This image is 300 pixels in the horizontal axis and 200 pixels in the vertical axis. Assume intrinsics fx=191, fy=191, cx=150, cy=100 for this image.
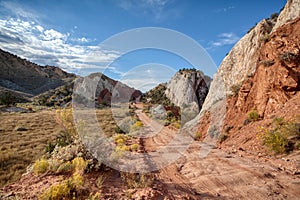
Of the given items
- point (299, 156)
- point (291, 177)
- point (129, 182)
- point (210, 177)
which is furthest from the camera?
point (299, 156)

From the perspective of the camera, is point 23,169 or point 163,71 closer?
point 23,169

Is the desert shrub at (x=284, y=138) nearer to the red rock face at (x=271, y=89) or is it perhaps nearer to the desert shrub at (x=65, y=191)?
the red rock face at (x=271, y=89)

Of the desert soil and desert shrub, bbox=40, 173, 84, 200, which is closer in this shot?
desert shrub, bbox=40, 173, 84, 200

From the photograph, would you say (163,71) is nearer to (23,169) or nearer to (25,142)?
(23,169)

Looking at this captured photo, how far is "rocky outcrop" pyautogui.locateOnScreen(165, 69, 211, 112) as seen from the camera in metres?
33.4

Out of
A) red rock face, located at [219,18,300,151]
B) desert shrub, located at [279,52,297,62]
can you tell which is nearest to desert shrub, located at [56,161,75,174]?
red rock face, located at [219,18,300,151]

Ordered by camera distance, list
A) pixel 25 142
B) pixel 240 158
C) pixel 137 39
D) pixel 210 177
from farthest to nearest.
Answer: pixel 25 142 < pixel 137 39 < pixel 240 158 < pixel 210 177

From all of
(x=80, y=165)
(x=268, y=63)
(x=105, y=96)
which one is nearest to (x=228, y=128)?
(x=268, y=63)

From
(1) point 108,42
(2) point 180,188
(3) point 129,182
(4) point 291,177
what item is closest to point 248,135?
(4) point 291,177

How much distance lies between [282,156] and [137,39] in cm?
838

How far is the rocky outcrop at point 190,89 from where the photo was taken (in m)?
33.4

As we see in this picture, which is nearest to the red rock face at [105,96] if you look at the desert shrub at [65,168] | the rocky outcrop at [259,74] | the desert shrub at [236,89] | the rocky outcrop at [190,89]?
the rocky outcrop at [190,89]

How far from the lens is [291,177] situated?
5059 millimetres

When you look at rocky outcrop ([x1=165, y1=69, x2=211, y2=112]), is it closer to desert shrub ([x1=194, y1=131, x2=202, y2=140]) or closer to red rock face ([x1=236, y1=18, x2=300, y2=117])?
desert shrub ([x1=194, y1=131, x2=202, y2=140])
